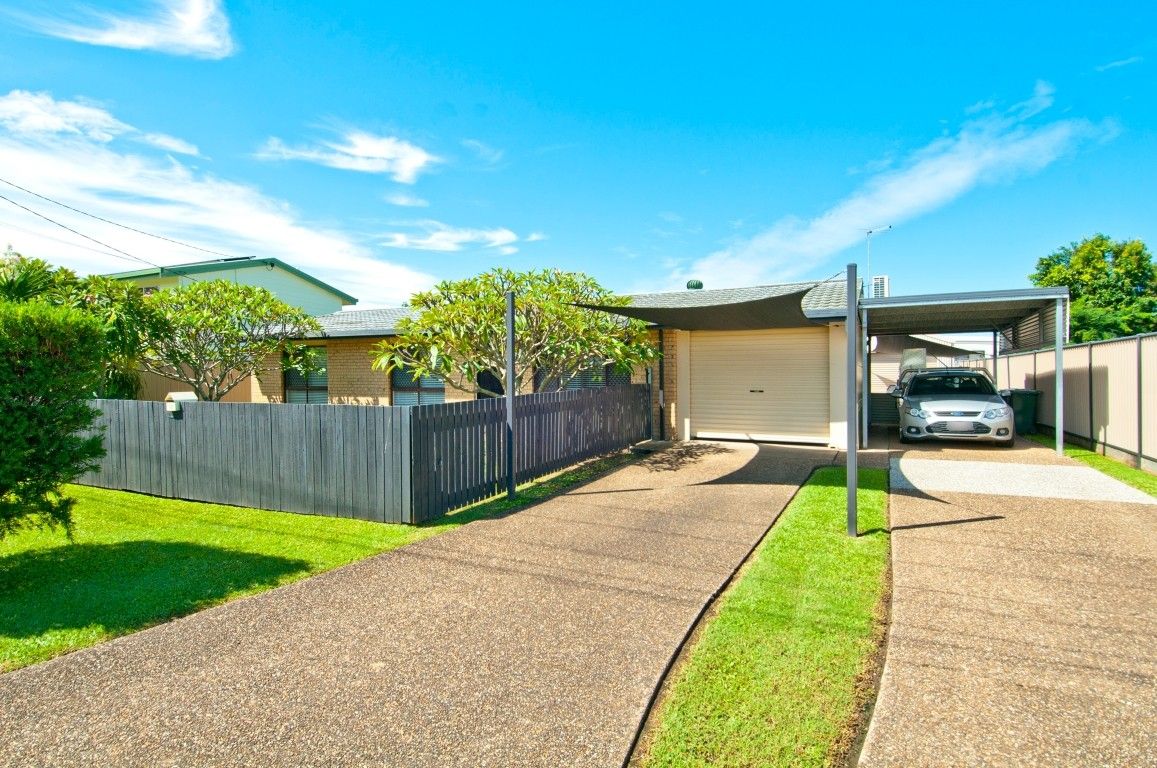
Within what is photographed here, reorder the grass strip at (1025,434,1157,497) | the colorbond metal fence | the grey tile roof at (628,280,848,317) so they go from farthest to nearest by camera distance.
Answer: the grey tile roof at (628,280,848,317), the colorbond metal fence, the grass strip at (1025,434,1157,497)

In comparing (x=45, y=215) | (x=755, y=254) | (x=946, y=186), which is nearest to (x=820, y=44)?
(x=946, y=186)

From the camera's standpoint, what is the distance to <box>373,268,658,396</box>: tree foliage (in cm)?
830

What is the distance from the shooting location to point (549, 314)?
8.29 m

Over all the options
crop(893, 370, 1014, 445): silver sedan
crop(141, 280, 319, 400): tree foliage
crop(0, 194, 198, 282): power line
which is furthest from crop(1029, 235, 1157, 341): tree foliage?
crop(0, 194, 198, 282): power line

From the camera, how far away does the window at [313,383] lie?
14969 mm

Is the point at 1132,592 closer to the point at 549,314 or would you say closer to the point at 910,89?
the point at 549,314

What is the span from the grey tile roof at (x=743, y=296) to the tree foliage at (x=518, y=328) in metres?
2.22

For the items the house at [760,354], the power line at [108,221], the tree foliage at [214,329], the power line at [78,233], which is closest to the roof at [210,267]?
the power line at [108,221]

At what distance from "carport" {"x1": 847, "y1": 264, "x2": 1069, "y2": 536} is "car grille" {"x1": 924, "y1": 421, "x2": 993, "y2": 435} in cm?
101

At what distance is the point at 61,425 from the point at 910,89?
13.8 metres

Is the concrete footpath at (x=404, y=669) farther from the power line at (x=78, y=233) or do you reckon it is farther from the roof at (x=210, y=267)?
the roof at (x=210, y=267)

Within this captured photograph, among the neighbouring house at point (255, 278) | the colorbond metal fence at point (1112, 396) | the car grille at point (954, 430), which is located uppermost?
the neighbouring house at point (255, 278)

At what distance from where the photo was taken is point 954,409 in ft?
34.1

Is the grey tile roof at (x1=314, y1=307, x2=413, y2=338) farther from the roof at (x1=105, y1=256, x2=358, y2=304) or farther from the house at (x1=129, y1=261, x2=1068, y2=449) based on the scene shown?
the roof at (x1=105, y1=256, x2=358, y2=304)
